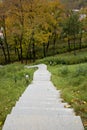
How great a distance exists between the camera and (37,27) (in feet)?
147

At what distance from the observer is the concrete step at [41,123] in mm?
6523

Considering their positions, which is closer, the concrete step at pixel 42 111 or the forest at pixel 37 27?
the concrete step at pixel 42 111

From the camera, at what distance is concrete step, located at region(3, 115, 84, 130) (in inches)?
257

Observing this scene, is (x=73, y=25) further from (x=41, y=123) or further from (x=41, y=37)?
(x=41, y=123)

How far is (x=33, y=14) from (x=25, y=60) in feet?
39.3

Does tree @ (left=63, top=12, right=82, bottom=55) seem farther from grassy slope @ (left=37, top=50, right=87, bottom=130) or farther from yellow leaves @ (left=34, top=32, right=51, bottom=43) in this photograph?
grassy slope @ (left=37, top=50, right=87, bottom=130)

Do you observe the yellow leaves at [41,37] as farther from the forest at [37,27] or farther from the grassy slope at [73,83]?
the grassy slope at [73,83]

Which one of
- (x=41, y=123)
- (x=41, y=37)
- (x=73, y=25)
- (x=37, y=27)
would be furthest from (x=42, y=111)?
(x=73, y=25)

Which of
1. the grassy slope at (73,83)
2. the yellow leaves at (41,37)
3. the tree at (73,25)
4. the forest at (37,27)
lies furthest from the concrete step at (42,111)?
the tree at (73,25)

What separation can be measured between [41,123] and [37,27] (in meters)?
38.5

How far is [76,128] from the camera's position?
6418mm

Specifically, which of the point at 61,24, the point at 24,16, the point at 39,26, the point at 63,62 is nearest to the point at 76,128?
the point at 63,62

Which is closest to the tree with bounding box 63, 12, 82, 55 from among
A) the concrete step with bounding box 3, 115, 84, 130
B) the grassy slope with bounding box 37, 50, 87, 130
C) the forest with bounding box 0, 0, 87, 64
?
the forest with bounding box 0, 0, 87, 64

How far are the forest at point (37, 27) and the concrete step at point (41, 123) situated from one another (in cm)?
3576
